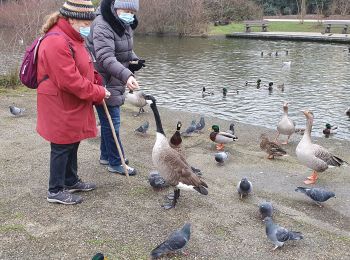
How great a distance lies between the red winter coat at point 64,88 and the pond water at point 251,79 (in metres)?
8.61

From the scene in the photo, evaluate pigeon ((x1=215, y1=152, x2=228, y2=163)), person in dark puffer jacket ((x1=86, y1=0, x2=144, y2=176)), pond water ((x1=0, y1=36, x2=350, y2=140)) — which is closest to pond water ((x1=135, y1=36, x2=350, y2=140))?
pond water ((x1=0, y1=36, x2=350, y2=140))

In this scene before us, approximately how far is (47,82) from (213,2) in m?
50.4

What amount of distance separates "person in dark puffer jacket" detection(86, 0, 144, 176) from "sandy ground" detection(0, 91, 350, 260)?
101 cm

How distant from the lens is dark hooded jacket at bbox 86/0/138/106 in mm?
5168

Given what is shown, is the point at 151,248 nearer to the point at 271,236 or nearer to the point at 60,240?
the point at 60,240

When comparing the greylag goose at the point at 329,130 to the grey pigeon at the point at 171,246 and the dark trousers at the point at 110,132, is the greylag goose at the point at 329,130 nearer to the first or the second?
the dark trousers at the point at 110,132

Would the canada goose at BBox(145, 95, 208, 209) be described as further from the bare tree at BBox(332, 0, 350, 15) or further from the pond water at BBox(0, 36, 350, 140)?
the bare tree at BBox(332, 0, 350, 15)

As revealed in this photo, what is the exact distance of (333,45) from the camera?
112 ft

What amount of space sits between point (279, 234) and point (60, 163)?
2.51m

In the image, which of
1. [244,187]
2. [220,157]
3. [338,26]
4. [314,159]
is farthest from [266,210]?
[338,26]

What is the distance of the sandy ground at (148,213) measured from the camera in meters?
4.32

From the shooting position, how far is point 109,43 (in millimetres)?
5215

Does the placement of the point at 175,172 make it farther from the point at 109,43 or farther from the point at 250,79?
the point at 250,79

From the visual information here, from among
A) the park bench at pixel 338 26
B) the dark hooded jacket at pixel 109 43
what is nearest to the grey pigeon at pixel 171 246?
the dark hooded jacket at pixel 109 43
